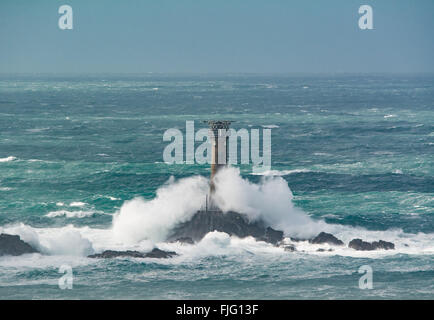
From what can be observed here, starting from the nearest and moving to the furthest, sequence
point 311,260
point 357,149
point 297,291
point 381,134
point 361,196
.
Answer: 1. point 297,291
2. point 311,260
3. point 361,196
4. point 357,149
5. point 381,134

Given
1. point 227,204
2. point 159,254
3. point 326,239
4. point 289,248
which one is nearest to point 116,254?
point 159,254

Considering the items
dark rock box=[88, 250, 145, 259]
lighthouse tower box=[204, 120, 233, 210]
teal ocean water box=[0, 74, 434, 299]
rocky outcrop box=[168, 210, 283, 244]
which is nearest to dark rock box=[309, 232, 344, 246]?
teal ocean water box=[0, 74, 434, 299]

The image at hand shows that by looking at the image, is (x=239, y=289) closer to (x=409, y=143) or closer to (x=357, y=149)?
(x=357, y=149)

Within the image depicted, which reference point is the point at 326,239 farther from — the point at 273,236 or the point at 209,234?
the point at 209,234

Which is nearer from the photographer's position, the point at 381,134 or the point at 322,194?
the point at 322,194

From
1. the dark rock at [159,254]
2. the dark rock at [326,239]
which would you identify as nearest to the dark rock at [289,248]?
the dark rock at [326,239]

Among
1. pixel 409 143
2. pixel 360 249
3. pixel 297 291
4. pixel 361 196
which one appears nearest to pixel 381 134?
pixel 409 143

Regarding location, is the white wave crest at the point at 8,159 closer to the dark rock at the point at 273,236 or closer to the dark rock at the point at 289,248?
the dark rock at the point at 273,236

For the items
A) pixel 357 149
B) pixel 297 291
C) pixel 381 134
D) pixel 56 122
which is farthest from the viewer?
pixel 56 122
